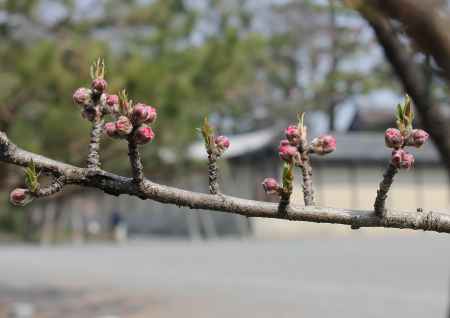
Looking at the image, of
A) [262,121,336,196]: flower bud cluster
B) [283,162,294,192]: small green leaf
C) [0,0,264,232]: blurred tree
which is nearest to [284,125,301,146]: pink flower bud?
[262,121,336,196]: flower bud cluster

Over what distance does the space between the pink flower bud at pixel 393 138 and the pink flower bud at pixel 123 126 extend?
39 cm

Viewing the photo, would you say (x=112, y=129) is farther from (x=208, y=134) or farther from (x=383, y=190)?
(x=383, y=190)

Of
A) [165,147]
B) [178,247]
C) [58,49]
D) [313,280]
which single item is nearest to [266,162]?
[178,247]

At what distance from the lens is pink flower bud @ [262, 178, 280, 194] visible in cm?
118

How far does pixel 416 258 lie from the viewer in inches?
679

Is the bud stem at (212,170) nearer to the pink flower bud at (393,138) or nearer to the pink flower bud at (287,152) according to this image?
the pink flower bud at (287,152)

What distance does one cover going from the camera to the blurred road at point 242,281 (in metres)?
11.0

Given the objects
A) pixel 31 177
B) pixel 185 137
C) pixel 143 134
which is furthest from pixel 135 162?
pixel 185 137

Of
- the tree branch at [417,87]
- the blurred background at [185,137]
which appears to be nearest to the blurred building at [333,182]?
the blurred background at [185,137]

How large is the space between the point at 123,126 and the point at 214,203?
7.2 inches

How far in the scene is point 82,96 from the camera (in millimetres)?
1199

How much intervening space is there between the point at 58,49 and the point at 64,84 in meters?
0.55

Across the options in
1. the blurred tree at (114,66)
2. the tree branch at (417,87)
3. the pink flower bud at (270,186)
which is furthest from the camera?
the blurred tree at (114,66)

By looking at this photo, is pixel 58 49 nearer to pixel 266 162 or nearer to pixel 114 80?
pixel 114 80
